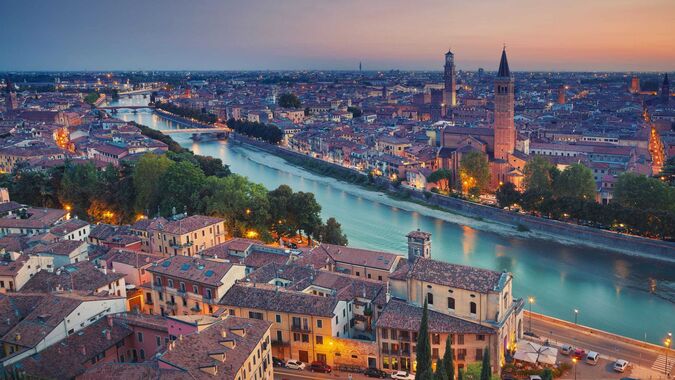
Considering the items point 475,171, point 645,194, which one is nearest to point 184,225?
point 475,171

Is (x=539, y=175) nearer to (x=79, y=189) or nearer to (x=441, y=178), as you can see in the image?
(x=441, y=178)

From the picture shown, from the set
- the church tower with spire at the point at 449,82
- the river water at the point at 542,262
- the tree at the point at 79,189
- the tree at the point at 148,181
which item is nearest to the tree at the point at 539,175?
the river water at the point at 542,262

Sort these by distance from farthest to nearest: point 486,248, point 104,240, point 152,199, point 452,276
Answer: point 152,199, point 486,248, point 104,240, point 452,276

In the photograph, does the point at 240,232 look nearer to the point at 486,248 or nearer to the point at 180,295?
the point at 180,295

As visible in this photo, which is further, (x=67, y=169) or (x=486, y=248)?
(x=67, y=169)

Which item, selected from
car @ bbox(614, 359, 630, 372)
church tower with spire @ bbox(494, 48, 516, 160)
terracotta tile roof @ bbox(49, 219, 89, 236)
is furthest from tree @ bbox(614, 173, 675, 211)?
terracotta tile roof @ bbox(49, 219, 89, 236)

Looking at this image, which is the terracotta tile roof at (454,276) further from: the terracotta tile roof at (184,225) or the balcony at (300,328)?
the terracotta tile roof at (184,225)

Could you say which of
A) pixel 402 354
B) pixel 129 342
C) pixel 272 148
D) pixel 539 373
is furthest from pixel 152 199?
pixel 272 148
